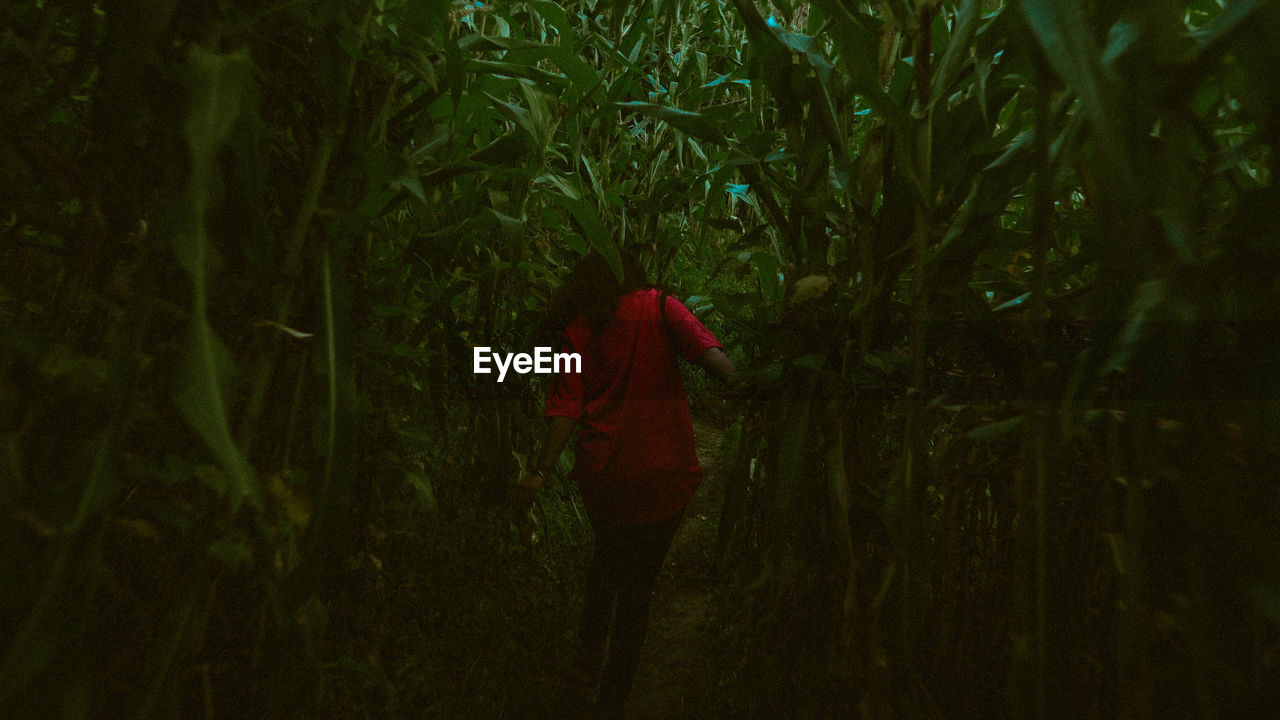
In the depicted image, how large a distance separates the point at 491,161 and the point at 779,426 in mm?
488

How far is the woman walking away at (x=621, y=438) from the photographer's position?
4.49ft

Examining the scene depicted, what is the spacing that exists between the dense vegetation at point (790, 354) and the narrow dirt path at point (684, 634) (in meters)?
0.76

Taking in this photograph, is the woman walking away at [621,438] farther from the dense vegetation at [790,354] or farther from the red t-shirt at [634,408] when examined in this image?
the dense vegetation at [790,354]

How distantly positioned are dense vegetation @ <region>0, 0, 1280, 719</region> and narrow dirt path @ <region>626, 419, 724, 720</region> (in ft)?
2.50

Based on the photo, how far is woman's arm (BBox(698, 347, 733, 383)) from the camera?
50.2 inches

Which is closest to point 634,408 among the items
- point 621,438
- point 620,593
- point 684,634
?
point 621,438

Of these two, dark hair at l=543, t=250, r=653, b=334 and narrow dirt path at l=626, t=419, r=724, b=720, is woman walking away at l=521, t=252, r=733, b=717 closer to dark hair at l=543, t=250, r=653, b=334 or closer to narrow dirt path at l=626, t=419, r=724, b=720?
dark hair at l=543, t=250, r=653, b=334

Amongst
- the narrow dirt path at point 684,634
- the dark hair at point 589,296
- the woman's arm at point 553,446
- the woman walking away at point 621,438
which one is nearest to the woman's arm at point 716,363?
the woman walking away at point 621,438

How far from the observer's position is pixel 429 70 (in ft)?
1.83

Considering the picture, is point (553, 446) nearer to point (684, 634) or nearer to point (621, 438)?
point (621, 438)

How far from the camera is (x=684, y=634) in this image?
184cm

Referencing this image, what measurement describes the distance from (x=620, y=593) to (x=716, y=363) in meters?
0.57

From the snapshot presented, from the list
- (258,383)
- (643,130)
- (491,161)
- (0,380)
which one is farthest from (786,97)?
(643,130)

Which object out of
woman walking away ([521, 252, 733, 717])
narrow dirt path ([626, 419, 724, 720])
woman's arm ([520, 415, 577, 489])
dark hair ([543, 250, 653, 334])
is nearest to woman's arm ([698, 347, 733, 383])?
woman walking away ([521, 252, 733, 717])
